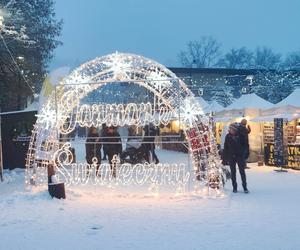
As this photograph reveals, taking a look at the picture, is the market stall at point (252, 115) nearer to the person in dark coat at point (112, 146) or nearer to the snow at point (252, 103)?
the snow at point (252, 103)

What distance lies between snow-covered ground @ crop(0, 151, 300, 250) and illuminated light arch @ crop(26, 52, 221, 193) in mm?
990

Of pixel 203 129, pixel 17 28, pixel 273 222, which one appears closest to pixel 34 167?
pixel 203 129

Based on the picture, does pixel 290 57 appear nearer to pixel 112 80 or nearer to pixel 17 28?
pixel 17 28

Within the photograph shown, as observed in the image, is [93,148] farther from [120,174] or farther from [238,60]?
[238,60]

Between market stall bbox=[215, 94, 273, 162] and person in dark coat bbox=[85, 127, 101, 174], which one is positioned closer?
person in dark coat bbox=[85, 127, 101, 174]

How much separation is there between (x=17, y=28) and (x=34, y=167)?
8520 millimetres

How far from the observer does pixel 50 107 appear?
1191cm

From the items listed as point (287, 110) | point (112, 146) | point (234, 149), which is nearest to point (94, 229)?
point (234, 149)

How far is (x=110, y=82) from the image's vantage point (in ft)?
37.4

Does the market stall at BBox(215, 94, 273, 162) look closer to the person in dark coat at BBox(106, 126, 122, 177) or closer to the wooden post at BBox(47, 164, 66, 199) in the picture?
the person in dark coat at BBox(106, 126, 122, 177)

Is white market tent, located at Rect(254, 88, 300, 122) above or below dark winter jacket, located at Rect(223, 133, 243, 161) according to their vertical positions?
above

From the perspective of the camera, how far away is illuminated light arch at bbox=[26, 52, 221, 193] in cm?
1107

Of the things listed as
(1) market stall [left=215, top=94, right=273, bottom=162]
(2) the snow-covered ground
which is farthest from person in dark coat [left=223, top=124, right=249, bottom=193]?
(1) market stall [left=215, top=94, right=273, bottom=162]

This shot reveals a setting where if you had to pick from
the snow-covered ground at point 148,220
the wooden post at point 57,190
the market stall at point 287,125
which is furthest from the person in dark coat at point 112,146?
the market stall at point 287,125
